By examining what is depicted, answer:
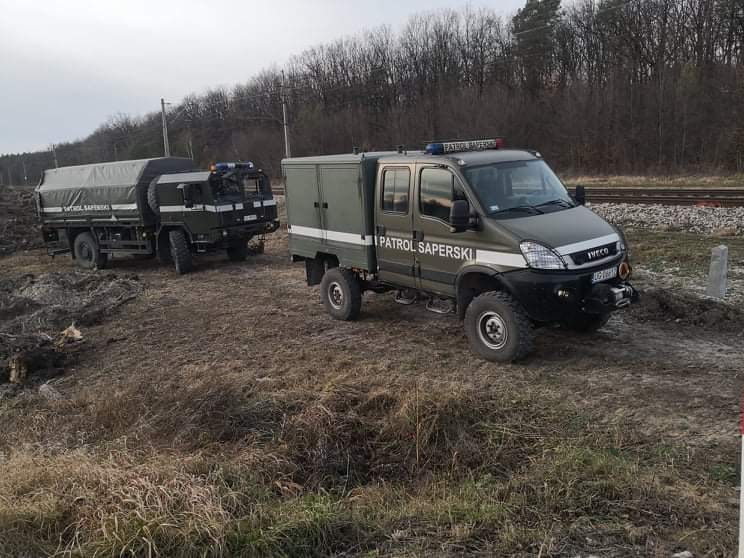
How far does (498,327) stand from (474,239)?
1.02 meters

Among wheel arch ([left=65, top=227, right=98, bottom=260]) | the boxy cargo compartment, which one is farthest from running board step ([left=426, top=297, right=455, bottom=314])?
wheel arch ([left=65, top=227, right=98, bottom=260])

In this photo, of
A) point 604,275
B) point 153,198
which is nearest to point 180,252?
point 153,198

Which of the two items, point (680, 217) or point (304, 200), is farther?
point (680, 217)

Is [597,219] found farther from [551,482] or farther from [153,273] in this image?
[153,273]

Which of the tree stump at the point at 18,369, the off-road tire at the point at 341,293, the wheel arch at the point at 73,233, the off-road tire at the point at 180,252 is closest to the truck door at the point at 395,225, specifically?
the off-road tire at the point at 341,293

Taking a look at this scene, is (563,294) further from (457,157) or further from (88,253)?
(88,253)

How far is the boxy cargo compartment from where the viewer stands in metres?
8.03

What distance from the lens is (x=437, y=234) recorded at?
7.15 m

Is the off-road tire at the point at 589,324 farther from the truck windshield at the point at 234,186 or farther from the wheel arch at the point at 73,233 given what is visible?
the wheel arch at the point at 73,233

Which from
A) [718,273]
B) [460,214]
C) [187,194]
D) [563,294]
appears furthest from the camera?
[187,194]

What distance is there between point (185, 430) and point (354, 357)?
8.10 feet

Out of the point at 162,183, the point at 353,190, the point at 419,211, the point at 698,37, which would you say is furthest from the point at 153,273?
the point at 698,37

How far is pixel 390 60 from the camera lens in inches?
2378

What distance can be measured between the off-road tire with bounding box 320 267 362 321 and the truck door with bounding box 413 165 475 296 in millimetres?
1465
